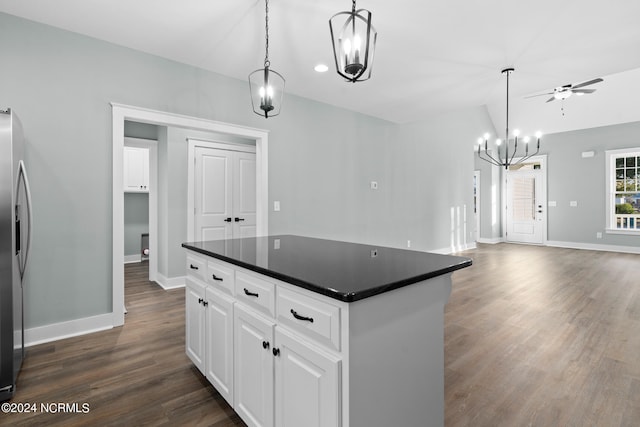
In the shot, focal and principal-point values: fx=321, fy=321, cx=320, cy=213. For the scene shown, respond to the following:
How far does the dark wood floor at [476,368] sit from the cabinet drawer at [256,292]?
0.70 meters

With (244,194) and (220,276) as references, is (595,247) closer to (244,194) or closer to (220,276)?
(244,194)

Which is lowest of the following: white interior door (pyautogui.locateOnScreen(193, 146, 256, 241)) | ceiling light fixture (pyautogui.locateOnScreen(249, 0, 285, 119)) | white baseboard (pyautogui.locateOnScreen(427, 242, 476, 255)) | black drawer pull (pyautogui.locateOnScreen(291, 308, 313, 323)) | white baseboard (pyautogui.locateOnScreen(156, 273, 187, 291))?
white baseboard (pyautogui.locateOnScreen(156, 273, 187, 291))

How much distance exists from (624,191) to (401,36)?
7841mm

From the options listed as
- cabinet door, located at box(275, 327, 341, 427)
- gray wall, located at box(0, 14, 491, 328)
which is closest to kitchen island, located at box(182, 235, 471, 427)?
cabinet door, located at box(275, 327, 341, 427)

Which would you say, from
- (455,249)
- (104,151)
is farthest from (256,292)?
(455,249)

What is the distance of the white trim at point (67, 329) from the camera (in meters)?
2.67

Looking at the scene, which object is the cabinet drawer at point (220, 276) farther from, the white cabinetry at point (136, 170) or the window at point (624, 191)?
the window at point (624, 191)

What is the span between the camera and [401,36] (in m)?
2.89

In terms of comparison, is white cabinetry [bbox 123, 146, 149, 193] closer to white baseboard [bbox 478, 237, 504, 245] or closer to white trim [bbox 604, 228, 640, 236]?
white baseboard [bbox 478, 237, 504, 245]

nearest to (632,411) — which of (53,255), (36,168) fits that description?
(53,255)

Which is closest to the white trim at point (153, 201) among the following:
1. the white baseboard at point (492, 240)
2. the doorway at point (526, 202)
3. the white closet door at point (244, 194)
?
the white closet door at point (244, 194)

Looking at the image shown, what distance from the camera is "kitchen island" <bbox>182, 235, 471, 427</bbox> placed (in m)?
1.12

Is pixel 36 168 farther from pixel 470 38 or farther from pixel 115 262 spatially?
pixel 470 38

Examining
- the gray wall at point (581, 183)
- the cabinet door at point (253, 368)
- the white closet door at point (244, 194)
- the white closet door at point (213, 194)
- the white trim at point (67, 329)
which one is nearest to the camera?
the cabinet door at point (253, 368)
